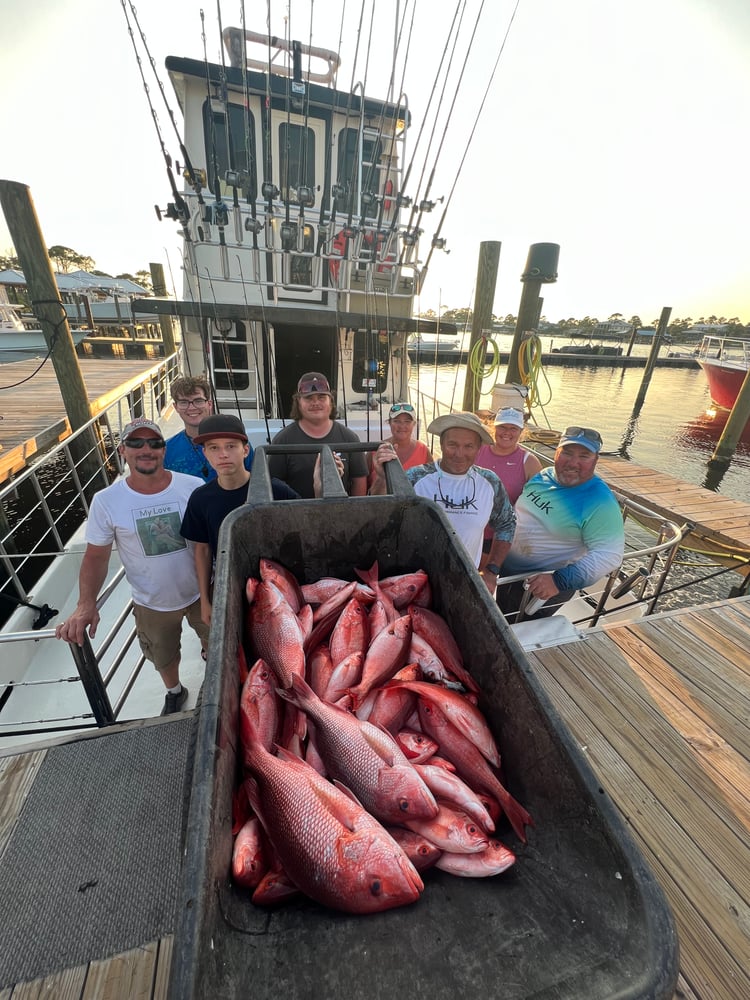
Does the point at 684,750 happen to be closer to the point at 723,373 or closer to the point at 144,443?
the point at 144,443

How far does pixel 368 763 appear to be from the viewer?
114 cm

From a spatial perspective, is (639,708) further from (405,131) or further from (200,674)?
(405,131)

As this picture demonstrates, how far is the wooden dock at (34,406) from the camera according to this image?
6828mm

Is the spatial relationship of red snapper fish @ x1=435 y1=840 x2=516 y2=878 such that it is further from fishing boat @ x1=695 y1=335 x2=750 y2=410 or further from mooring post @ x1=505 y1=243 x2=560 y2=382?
fishing boat @ x1=695 y1=335 x2=750 y2=410

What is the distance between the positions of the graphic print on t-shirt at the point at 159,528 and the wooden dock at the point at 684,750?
106 inches

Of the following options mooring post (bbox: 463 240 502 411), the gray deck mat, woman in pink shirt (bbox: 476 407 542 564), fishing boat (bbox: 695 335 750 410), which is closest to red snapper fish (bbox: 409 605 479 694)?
the gray deck mat

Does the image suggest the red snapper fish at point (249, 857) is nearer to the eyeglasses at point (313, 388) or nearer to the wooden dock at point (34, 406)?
the eyeglasses at point (313, 388)

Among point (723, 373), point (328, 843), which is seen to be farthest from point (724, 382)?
point (328, 843)

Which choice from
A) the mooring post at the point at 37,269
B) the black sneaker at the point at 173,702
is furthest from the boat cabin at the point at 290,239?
the black sneaker at the point at 173,702

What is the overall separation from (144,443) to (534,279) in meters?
9.28

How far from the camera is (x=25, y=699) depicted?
11.3 feet

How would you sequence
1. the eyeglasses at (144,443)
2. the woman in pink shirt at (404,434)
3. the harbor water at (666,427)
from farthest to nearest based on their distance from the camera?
1. the harbor water at (666,427)
2. the woman in pink shirt at (404,434)
3. the eyeglasses at (144,443)

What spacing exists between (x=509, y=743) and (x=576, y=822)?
29cm

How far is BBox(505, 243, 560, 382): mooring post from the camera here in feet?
28.3
